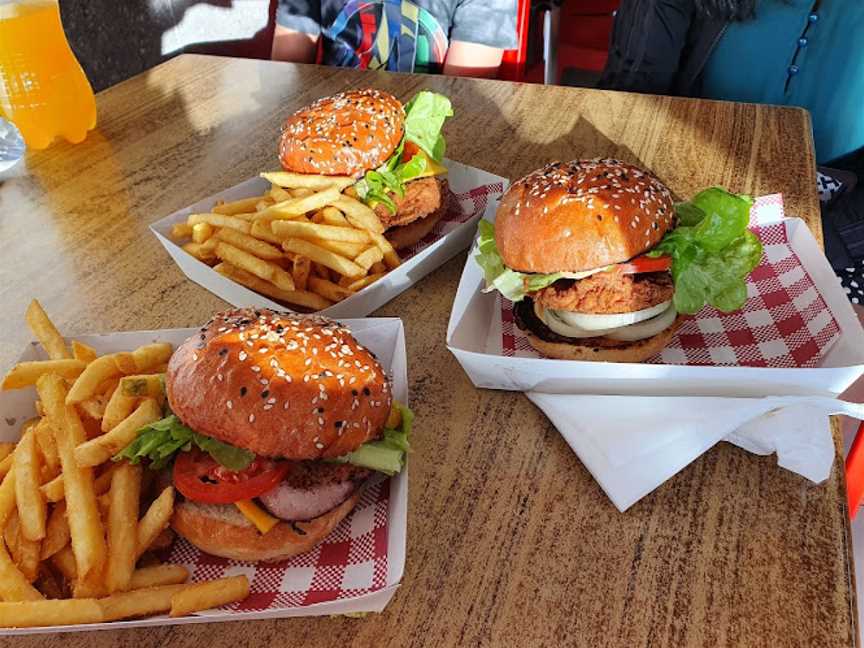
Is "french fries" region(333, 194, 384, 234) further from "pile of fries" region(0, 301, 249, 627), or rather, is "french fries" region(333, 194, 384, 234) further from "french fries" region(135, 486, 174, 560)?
"french fries" region(135, 486, 174, 560)

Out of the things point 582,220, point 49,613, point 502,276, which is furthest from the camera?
point 502,276

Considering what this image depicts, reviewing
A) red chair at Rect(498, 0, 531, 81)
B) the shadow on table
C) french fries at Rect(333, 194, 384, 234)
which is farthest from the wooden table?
red chair at Rect(498, 0, 531, 81)

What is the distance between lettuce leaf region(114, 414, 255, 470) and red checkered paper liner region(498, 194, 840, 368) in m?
0.85

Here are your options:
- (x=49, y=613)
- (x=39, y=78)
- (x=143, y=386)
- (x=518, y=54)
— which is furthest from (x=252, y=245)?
(x=518, y=54)

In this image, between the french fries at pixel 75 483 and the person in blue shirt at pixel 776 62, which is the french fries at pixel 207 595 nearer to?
the french fries at pixel 75 483

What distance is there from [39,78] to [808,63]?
3076 mm

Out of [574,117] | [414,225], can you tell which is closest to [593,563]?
[414,225]

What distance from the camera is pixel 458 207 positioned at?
2.45 metres

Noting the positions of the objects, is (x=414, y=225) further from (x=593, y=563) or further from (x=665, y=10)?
(x=665, y=10)

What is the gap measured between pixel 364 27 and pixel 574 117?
1.33 metres

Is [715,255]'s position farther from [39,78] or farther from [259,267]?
[39,78]

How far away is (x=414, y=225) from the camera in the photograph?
2240 mm

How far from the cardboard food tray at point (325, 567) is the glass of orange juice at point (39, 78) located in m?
1.75

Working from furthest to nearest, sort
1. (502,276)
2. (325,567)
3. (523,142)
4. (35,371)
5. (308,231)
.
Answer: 1. (523,142)
2. (308,231)
3. (502,276)
4. (35,371)
5. (325,567)
